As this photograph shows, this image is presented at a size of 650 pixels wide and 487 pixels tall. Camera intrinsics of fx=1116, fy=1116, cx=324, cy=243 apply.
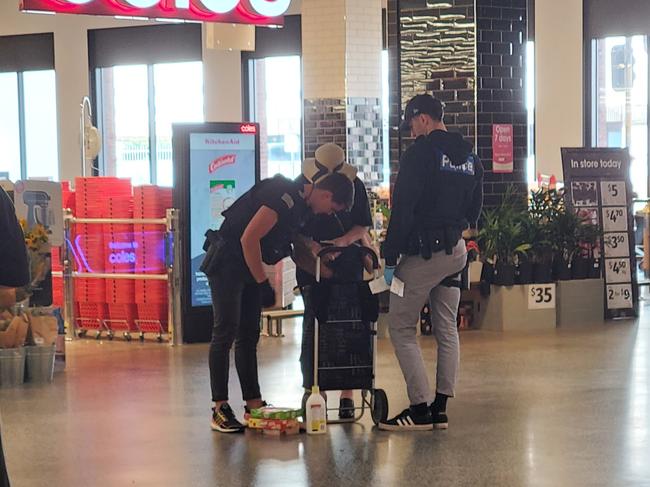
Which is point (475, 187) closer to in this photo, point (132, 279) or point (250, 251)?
point (250, 251)

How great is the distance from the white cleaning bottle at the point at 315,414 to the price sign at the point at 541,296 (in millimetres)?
4110

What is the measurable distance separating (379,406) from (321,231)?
91 cm

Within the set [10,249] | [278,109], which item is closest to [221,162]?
[10,249]

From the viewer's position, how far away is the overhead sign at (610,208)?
9766mm

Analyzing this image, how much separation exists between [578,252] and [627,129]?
7.70 meters

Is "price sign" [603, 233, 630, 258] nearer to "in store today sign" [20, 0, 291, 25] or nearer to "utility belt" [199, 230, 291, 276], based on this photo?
"in store today sign" [20, 0, 291, 25]

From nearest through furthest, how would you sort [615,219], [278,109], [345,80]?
[615,219], [345,80], [278,109]

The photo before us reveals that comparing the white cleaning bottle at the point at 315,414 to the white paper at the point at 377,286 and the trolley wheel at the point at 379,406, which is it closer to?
the trolley wheel at the point at 379,406

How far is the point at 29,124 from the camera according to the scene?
2012cm

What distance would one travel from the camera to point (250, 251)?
5070 millimetres

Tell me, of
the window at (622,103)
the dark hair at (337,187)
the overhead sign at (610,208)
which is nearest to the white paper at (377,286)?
the dark hair at (337,187)

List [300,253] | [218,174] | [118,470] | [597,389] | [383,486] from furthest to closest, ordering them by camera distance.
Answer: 1. [218,174]
2. [597,389]
3. [300,253]
4. [118,470]
5. [383,486]

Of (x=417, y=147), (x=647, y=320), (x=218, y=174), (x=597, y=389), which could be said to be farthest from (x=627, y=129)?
(x=417, y=147)

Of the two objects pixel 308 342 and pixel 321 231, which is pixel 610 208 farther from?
pixel 308 342
